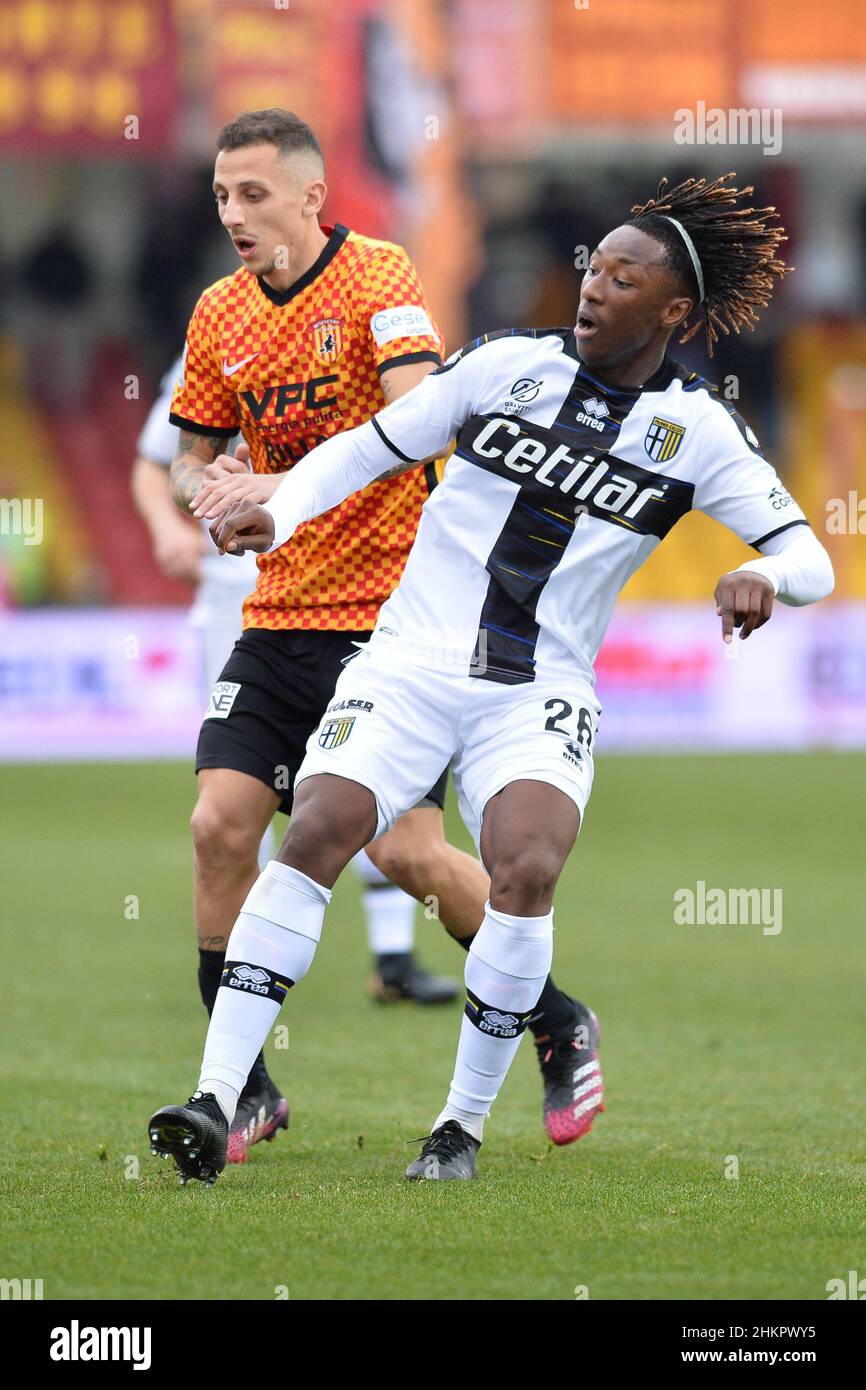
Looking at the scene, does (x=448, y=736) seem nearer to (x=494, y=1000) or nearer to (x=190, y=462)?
(x=494, y=1000)

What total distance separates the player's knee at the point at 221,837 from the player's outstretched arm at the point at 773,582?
51.9 inches

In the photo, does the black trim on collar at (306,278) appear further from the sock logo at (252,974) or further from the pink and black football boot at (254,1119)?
the pink and black football boot at (254,1119)

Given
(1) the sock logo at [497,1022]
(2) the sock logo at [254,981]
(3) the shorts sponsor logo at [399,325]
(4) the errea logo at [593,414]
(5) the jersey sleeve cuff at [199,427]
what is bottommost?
(1) the sock logo at [497,1022]

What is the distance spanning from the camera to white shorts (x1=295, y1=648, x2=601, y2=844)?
4.59 meters

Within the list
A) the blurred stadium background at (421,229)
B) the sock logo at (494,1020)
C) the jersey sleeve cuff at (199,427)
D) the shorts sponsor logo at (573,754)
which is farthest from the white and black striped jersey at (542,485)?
the blurred stadium background at (421,229)

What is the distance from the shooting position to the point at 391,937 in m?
7.64

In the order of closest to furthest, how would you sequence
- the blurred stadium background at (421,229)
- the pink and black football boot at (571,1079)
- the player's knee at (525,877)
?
1. the player's knee at (525,877)
2. the pink and black football boot at (571,1079)
3. the blurred stadium background at (421,229)

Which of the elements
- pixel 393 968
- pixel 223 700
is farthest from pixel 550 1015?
pixel 393 968

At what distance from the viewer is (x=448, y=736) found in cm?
473

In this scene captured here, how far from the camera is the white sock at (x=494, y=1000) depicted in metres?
4.58

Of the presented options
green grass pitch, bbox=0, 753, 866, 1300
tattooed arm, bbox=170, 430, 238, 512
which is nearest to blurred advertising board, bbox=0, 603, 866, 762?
green grass pitch, bbox=0, 753, 866, 1300

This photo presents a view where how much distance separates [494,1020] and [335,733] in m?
0.76

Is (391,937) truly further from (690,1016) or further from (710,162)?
(710,162)

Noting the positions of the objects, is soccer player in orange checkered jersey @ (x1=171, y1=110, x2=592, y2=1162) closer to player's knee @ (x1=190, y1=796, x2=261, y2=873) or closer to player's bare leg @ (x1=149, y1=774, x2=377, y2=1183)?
player's knee @ (x1=190, y1=796, x2=261, y2=873)
